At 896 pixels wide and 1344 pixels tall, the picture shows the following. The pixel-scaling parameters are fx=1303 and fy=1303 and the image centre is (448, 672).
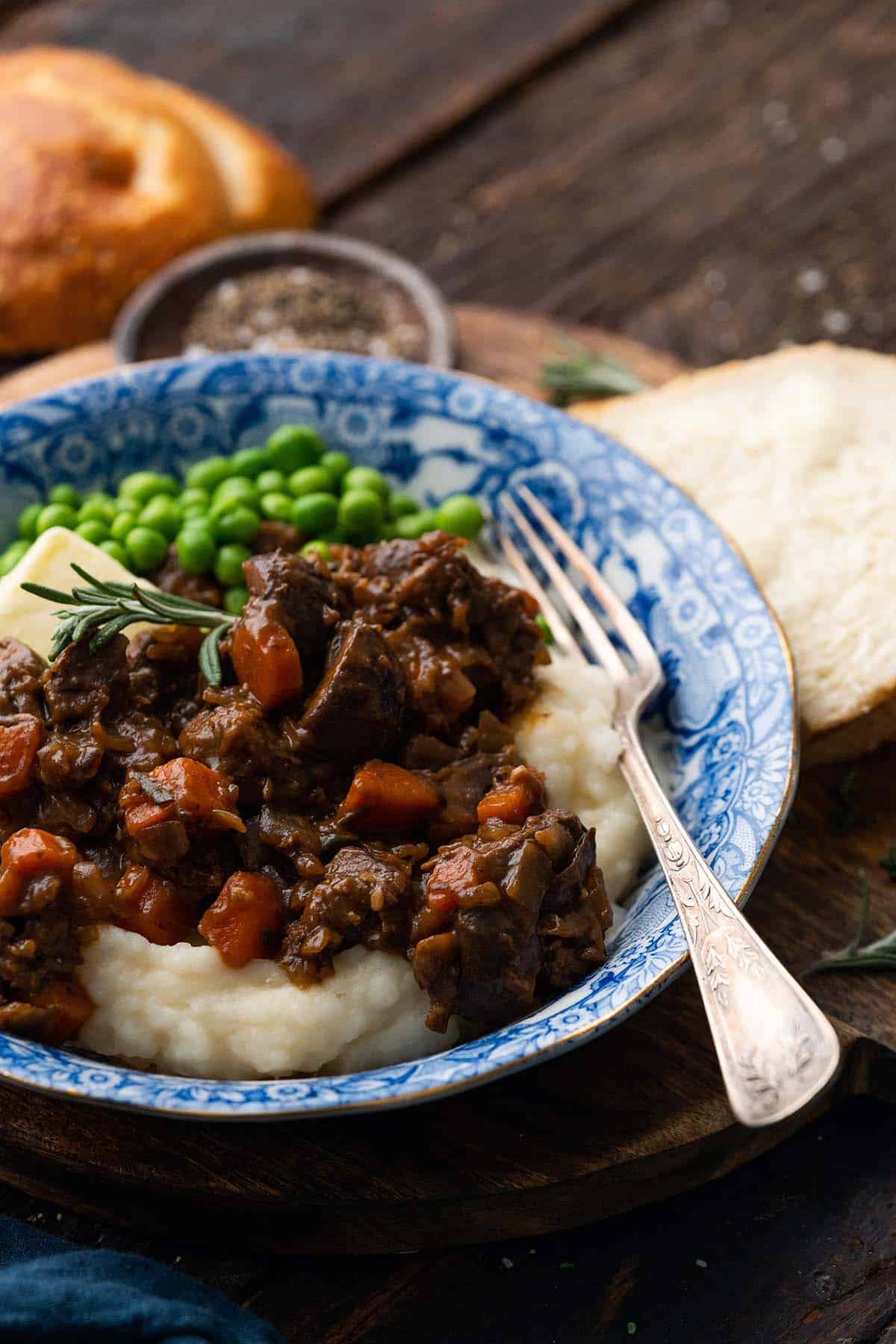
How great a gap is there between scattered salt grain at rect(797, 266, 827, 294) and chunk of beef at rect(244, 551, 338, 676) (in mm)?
5835

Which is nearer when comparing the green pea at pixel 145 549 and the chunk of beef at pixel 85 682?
the chunk of beef at pixel 85 682

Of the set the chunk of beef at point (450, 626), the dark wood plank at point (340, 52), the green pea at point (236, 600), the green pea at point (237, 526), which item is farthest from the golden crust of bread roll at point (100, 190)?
the chunk of beef at point (450, 626)

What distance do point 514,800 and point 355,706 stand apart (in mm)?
631

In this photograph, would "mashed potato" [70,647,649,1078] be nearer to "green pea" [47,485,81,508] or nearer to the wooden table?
"green pea" [47,485,81,508]

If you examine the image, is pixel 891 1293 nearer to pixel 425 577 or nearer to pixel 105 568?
pixel 425 577

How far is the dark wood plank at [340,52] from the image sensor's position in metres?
10.4

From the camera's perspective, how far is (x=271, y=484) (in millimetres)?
5859

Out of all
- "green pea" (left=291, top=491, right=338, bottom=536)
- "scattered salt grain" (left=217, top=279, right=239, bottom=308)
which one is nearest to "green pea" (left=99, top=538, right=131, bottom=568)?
"green pea" (left=291, top=491, right=338, bottom=536)

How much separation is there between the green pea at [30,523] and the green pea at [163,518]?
474 millimetres

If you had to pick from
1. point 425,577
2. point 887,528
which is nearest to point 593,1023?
point 425,577

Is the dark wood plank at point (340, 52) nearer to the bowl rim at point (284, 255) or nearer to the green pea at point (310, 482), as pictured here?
the bowl rim at point (284, 255)

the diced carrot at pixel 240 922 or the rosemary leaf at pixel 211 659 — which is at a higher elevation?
the rosemary leaf at pixel 211 659

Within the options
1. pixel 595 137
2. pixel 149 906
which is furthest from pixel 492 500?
pixel 595 137

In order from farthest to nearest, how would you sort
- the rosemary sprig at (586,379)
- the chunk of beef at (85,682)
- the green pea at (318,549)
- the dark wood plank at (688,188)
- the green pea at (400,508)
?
the dark wood plank at (688,188) < the rosemary sprig at (586,379) < the green pea at (400,508) < the green pea at (318,549) < the chunk of beef at (85,682)
